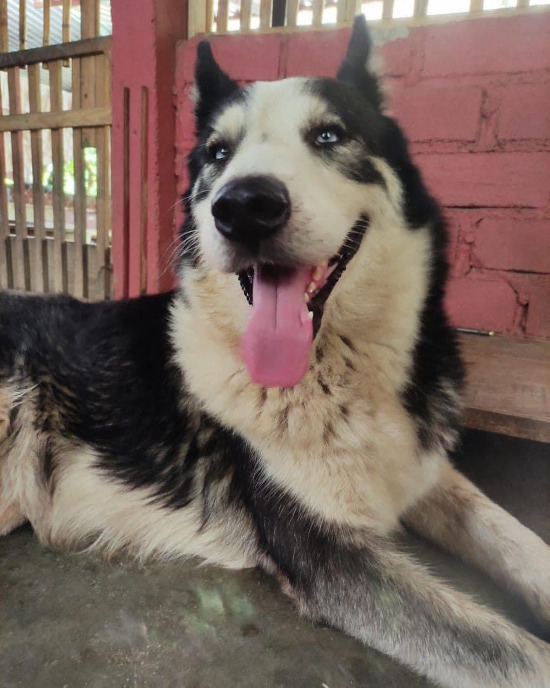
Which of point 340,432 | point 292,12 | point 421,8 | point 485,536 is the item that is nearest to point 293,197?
point 340,432

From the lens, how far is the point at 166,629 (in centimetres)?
131

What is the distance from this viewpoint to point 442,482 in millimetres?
1676

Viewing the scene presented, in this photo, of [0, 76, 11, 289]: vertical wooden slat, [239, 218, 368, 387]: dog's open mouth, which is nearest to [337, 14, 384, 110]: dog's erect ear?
[239, 218, 368, 387]: dog's open mouth

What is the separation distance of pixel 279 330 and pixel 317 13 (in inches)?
88.1

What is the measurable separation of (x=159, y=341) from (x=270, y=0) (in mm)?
2230

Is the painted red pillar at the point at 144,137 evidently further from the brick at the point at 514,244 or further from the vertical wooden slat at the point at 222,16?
the brick at the point at 514,244

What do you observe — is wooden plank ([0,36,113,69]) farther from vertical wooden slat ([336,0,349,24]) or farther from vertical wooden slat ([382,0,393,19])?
vertical wooden slat ([382,0,393,19])

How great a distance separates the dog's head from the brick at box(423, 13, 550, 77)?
1.00m

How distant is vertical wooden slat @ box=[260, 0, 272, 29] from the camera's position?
9.25 feet

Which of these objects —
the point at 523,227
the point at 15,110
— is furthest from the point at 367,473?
the point at 15,110

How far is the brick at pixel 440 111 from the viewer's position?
241 cm

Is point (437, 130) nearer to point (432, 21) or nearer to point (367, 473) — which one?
point (432, 21)

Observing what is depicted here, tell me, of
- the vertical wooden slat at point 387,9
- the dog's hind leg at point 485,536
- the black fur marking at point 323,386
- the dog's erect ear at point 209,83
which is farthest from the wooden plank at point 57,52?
the dog's hind leg at point 485,536

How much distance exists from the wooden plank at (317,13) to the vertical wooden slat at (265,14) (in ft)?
0.96
